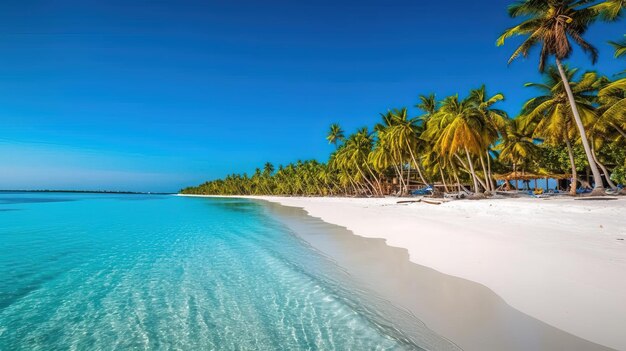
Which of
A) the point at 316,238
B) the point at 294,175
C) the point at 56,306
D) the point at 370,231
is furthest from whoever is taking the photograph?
the point at 294,175

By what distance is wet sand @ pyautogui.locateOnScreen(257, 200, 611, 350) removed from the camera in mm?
3982

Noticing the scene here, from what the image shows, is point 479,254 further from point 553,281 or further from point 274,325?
point 274,325

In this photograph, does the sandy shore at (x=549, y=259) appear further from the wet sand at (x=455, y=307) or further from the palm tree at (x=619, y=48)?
the palm tree at (x=619, y=48)

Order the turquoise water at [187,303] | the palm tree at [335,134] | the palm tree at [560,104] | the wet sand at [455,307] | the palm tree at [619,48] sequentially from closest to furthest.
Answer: the wet sand at [455,307]
the turquoise water at [187,303]
the palm tree at [619,48]
the palm tree at [560,104]
the palm tree at [335,134]

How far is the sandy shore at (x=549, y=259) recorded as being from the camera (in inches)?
176

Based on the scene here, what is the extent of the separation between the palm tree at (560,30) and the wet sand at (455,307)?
16.2 m

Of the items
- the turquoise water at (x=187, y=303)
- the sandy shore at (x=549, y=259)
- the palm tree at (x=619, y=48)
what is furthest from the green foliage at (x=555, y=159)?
the turquoise water at (x=187, y=303)

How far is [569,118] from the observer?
79.3 ft

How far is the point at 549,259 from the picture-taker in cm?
675

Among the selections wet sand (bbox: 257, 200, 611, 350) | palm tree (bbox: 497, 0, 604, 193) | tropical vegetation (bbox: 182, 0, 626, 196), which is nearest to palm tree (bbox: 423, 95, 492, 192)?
tropical vegetation (bbox: 182, 0, 626, 196)

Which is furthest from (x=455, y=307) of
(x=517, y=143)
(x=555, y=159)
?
(x=555, y=159)

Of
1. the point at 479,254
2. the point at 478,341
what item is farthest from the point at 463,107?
the point at 478,341

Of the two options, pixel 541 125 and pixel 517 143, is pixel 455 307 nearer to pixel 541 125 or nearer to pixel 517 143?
pixel 541 125

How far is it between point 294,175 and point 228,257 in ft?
277
